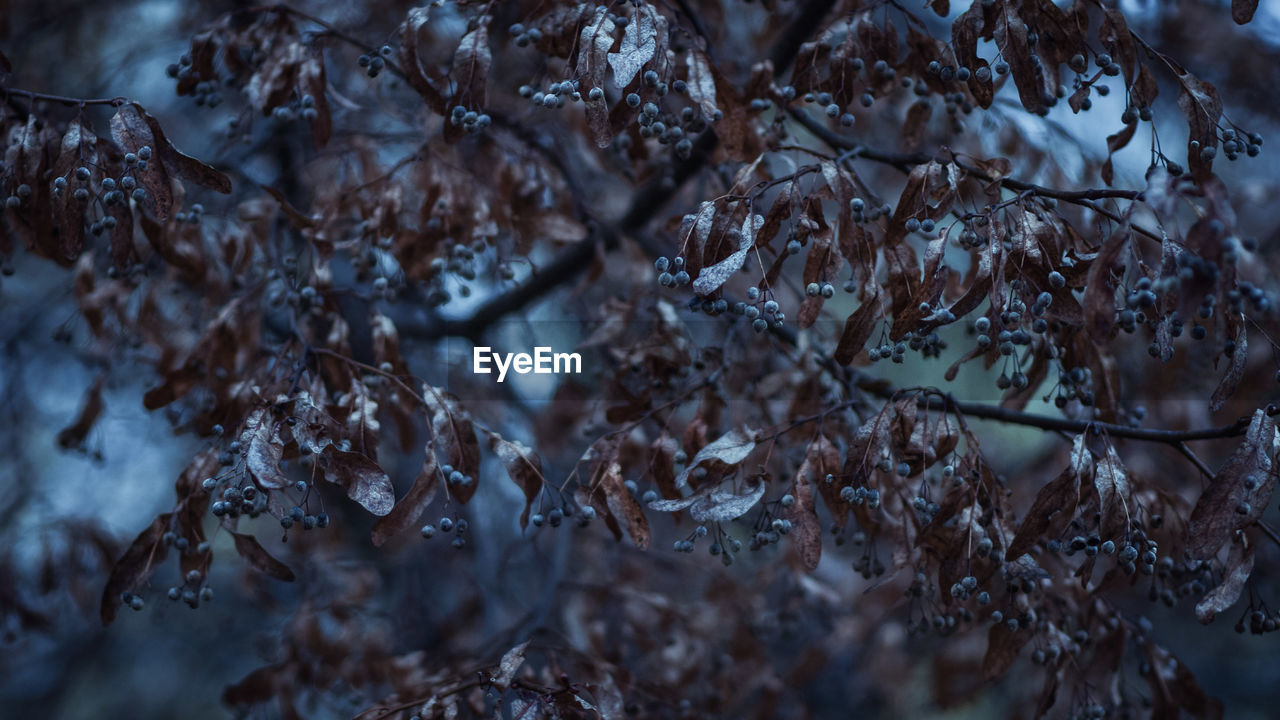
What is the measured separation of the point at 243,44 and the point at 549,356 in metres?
1.49

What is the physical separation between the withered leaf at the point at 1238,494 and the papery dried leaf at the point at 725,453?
0.86m

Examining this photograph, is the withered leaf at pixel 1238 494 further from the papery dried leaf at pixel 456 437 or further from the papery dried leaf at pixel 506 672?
the papery dried leaf at pixel 456 437

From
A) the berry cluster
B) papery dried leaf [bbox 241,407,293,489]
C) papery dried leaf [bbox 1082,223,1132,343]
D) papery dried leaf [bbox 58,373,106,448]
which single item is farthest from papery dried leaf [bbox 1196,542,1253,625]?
papery dried leaf [bbox 58,373,106,448]

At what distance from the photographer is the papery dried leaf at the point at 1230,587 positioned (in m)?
1.74

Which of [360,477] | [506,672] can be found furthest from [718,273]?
[506,672]

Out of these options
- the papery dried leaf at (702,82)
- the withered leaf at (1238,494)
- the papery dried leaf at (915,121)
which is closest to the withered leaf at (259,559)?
the papery dried leaf at (702,82)

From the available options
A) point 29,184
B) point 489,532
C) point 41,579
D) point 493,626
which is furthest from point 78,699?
point 29,184

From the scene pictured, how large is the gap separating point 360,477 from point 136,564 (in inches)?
23.9

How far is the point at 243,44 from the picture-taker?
7.79 ft

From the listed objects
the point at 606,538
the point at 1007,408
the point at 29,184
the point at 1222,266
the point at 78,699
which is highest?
the point at 1222,266

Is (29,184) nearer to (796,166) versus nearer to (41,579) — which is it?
(796,166)

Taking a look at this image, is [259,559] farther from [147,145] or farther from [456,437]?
[147,145]

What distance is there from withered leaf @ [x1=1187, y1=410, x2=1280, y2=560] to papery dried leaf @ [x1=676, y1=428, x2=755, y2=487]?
0.86 metres

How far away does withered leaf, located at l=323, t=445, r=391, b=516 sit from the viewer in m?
1.77
